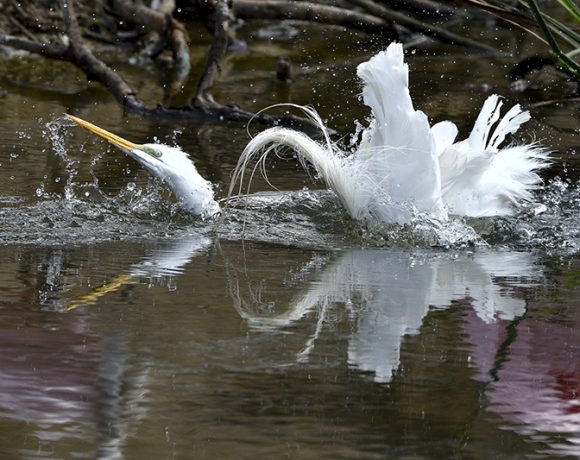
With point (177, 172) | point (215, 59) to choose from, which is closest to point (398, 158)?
point (177, 172)

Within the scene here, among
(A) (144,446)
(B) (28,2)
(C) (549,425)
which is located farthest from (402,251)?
(B) (28,2)

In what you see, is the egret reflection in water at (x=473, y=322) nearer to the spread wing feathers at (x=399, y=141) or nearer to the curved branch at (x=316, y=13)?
the spread wing feathers at (x=399, y=141)

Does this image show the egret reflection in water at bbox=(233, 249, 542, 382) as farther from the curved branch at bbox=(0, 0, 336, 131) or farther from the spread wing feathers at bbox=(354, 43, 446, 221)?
the curved branch at bbox=(0, 0, 336, 131)

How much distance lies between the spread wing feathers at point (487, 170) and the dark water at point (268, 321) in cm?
10

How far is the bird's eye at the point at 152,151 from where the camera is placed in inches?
215

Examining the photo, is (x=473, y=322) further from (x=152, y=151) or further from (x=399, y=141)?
(x=152, y=151)

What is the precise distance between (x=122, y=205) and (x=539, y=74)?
4622 mm

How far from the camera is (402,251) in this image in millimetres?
5199

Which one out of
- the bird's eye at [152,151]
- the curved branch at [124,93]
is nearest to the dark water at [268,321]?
the bird's eye at [152,151]

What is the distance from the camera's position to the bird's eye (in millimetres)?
5457

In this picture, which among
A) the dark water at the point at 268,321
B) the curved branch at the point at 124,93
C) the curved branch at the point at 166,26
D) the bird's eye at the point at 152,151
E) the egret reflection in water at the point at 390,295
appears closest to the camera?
the dark water at the point at 268,321

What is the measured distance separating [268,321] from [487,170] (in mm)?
1911

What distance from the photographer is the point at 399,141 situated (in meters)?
5.35

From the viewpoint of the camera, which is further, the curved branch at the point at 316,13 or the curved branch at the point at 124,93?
the curved branch at the point at 316,13
